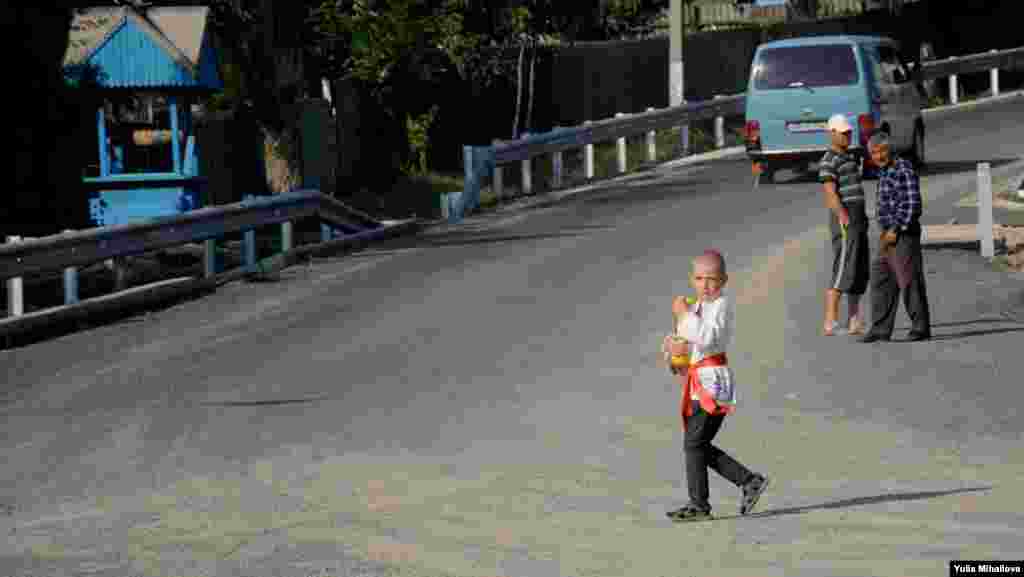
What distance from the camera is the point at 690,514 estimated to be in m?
10.6

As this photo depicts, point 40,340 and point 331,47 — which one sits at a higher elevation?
point 331,47

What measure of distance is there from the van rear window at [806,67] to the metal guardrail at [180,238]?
5.96m

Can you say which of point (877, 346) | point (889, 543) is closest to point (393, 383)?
point (877, 346)

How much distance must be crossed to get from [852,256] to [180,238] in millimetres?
7481

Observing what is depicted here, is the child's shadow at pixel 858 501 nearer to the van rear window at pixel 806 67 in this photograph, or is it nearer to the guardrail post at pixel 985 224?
the guardrail post at pixel 985 224

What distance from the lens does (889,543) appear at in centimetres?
998

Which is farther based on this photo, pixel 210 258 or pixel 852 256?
pixel 210 258

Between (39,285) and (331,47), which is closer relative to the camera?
(39,285)

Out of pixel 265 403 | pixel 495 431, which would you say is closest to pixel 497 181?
pixel 265 403

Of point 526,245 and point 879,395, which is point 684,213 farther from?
point 879,395

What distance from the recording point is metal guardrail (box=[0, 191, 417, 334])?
1981 centimetres

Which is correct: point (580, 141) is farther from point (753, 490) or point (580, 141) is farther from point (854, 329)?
point (753, 490)

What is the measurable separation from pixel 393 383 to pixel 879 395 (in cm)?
335

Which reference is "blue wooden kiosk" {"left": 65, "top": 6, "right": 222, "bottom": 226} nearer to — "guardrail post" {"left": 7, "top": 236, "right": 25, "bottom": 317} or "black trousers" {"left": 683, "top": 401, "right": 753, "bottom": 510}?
"guardrail post" {"left": 7, "top": 236, "right": 25, "bottom": 317}
